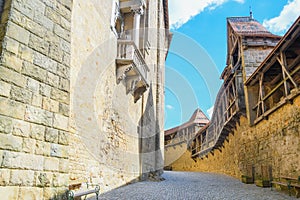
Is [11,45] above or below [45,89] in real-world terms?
above

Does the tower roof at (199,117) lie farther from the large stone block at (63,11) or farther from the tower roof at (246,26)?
the large stone block at (63,11)

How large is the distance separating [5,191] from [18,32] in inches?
67.1

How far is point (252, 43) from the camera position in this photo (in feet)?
32.2

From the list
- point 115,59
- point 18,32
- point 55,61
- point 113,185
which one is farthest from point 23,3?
point 113,185

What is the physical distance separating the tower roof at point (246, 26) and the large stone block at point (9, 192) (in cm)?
1005

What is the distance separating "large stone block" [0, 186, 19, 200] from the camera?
2277mm

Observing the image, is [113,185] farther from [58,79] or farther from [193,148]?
[193,148]

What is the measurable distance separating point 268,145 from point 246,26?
6776 millimetres

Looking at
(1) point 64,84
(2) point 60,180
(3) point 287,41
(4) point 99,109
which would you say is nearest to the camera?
(2) point 60,180

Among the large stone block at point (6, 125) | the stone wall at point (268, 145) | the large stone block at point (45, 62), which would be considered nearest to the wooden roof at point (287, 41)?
the stone wall at point (268, 145)

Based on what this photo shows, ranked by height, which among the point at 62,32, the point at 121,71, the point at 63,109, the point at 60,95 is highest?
the point at 121,71

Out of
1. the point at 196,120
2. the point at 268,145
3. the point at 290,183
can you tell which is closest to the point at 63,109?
the point at 290,183

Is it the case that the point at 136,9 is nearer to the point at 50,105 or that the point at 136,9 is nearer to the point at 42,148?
the point at 50,105

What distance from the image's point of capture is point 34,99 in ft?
8.95
